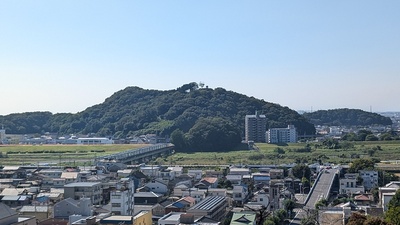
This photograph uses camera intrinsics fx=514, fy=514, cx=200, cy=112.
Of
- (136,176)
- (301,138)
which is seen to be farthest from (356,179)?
(301,138)

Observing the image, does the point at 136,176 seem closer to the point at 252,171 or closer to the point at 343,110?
the point at 252,171

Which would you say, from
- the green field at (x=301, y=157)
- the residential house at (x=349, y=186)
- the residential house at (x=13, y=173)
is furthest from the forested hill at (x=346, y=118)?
the residential house at (x=13, y=173)

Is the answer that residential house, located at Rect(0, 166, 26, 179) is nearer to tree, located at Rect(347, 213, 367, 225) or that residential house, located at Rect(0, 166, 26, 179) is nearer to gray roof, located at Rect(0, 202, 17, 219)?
gray roof, located at Rect(0, 202, 17, 219)

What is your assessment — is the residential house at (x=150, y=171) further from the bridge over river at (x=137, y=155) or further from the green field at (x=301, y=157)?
the green field at (x=301, y=157)

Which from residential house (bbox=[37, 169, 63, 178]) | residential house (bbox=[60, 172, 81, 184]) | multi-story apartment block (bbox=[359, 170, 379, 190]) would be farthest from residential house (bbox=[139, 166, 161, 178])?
multi-story apartment block (bbox=[359, 170, 379, 190])

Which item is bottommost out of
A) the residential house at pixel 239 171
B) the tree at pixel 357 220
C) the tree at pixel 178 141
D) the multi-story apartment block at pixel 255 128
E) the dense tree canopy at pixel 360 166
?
the tree at pixel 357 220

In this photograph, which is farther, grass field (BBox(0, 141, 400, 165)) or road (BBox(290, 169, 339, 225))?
grass field (BBox(0, 141, 400, 165))
